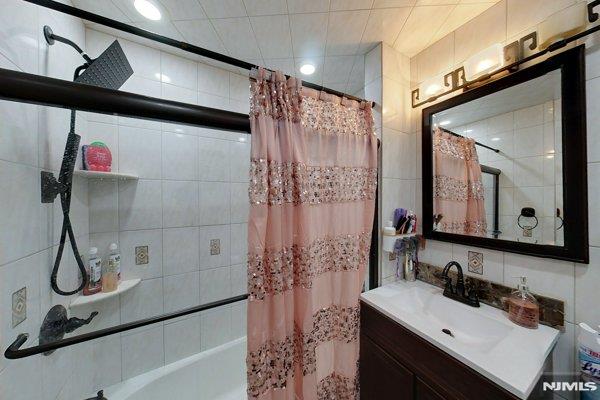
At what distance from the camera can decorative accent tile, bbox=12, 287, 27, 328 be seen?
74 centimetres

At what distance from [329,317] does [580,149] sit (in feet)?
4.26

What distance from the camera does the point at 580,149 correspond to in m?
0.80

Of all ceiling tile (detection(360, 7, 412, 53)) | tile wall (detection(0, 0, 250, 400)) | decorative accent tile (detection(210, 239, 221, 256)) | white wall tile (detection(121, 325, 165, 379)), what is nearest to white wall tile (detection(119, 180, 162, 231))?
tile wall (detection(0, 0, 250, 400))

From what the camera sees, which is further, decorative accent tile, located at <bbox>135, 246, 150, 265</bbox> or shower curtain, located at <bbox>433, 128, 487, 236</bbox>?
decorative accent tile, located at <bbox>135, 246, 150, 265</bbox>

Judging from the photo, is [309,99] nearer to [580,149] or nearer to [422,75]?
[422,75]

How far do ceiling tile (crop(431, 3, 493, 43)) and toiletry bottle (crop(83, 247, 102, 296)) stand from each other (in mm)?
2435

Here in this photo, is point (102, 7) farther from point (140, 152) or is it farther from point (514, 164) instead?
point (514, 164)

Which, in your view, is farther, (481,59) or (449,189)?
(449,189)

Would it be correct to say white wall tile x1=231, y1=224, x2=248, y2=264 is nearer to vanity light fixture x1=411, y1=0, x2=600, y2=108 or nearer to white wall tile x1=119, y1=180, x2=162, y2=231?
white wall tile x1=119, y1=180, x2=162, y2=231

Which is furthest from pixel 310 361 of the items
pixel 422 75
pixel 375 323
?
pixel 422 75

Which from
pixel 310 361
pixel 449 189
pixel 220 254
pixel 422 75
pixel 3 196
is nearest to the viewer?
pixel 3 196

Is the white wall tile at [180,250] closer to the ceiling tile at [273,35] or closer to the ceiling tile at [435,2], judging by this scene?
the ceiling tile at [273,35]

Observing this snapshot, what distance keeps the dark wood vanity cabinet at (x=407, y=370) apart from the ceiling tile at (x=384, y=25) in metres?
1.61

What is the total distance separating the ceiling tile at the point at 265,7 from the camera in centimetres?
105
